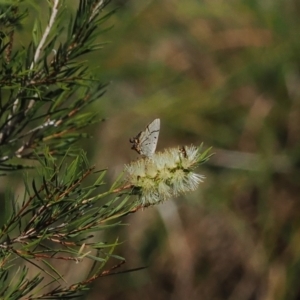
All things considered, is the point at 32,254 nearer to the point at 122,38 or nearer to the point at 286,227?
the point at 286,227

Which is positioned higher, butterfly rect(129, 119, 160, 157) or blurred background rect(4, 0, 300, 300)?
butterfly rect(129, 119, 160, 157)

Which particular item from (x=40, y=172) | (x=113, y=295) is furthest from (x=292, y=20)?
(x=40, y=172)

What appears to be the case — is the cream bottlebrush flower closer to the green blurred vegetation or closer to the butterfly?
the butterfly

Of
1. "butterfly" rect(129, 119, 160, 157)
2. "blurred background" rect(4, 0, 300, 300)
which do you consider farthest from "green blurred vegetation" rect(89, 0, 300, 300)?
"butterfly" rect(129, 119, 160, 157)

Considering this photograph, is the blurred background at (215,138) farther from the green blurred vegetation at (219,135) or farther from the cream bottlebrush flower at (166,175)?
the cream bottlebrush flower at (166,175)

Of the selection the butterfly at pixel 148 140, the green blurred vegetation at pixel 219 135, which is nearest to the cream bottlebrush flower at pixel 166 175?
the butterfly at pixel 148 140

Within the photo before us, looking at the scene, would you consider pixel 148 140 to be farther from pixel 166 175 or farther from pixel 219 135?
pixel 219 135
